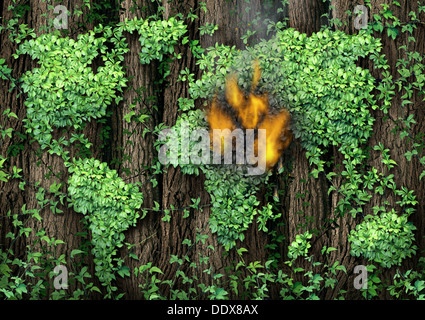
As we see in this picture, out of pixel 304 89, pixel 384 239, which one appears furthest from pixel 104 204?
pixel 384 239

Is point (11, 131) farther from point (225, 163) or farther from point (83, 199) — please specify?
point (225, 163)

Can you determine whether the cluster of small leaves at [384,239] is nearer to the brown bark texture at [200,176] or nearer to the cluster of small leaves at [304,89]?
the brown bark texture at [200,176]

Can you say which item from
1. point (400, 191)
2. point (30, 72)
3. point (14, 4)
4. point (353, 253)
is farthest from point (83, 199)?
point (400, 191)

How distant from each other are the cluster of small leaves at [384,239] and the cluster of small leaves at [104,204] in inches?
73.0

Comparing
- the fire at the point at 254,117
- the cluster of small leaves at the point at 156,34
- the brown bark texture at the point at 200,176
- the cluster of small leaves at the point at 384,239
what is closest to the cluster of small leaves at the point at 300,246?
the brown bark texture at the point at 200,176

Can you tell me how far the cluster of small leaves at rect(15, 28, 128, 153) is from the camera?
4.36 metres

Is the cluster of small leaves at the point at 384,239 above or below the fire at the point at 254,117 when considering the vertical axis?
below

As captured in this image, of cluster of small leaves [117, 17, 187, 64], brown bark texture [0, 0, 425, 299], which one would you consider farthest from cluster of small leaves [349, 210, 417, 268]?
cluster of small leaves [117, 17, 187, 64]

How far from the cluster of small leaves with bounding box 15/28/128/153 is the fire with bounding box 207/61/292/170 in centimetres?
Answer: 88

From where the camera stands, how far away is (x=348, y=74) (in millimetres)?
4289

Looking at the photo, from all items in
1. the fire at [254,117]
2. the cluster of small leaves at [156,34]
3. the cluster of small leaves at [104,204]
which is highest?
the cluster of small leaves at [156,34]

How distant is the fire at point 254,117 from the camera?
4.30 metres

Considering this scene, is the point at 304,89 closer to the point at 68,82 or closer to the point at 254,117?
the point at 254,117

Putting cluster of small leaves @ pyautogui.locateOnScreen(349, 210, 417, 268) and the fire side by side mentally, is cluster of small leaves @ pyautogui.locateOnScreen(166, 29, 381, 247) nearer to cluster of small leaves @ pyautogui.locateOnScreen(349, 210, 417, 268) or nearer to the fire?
the fire
